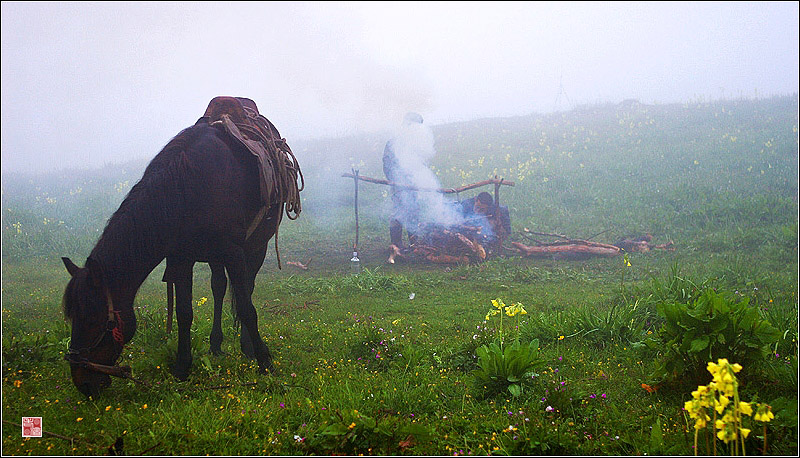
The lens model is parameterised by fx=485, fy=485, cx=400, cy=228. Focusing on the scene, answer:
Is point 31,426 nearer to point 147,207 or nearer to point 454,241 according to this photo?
point 147,207

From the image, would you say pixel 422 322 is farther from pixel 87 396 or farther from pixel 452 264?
pixel 452 264

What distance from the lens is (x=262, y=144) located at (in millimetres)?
5457

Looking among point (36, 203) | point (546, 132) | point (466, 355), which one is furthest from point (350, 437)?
point (546, 132)

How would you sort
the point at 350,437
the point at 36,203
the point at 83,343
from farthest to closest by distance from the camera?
the point at 36,203 < the point at 83,343 < the point at 350,437

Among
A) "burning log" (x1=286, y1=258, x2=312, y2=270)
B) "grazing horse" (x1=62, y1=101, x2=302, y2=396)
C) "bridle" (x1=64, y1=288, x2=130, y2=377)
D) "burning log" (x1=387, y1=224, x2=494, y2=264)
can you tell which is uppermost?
"grazing horse" (x1=62, y1=101, x2=302, y2=396)

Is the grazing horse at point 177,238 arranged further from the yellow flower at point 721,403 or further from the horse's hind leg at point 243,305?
the yellow flower at point 721,403

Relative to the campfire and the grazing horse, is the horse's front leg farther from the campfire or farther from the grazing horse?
the campfire

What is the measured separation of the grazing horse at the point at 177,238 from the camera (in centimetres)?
371

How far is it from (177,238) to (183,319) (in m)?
0.73

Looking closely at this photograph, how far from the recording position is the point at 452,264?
1165cm

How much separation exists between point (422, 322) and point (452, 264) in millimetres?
4964

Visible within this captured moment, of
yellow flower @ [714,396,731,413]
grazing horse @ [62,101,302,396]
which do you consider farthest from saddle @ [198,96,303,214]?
yellow flower @ [714,396,731,413]

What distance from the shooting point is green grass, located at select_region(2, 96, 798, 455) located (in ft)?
10.4

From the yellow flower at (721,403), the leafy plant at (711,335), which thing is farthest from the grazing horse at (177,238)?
the yellow flower at (721,403)
